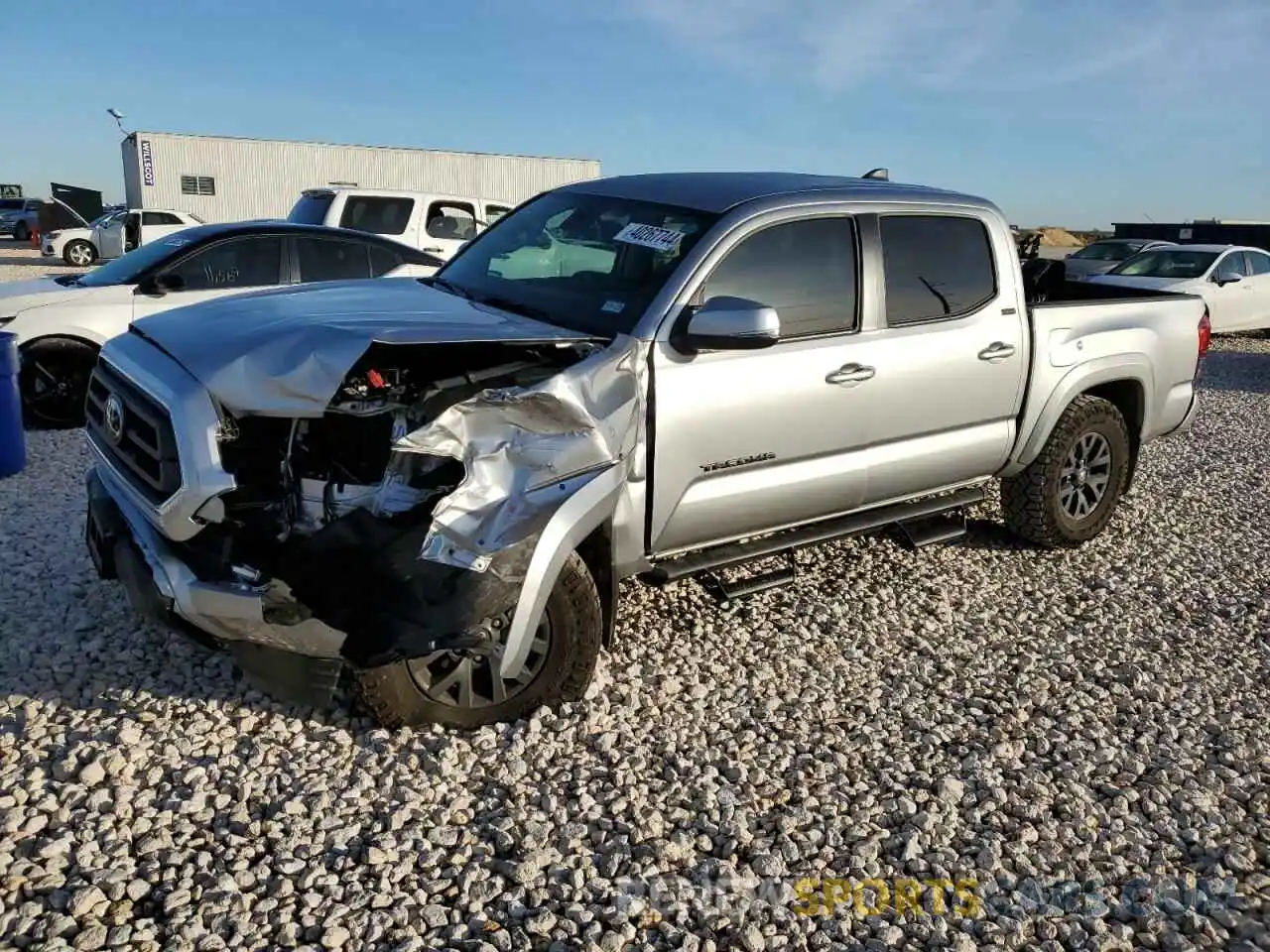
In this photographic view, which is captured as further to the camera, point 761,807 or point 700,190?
point 700,190

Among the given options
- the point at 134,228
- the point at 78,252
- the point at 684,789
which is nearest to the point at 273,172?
the point at 78,252

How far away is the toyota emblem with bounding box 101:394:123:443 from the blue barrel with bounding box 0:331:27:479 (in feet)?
10.8

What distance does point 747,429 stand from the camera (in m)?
3.93

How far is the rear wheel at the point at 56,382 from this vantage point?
7.22 metres

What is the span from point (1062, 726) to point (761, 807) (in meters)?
1.42

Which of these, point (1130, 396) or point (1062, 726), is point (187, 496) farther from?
point (1130, 396)

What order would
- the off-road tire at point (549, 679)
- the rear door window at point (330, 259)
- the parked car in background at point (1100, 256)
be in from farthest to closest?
the parked car in background at point (1100, 256) → the rear door window at point (330, 259) → the off-road tire at point (549, 679)

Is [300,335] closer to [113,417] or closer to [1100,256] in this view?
[113,417]

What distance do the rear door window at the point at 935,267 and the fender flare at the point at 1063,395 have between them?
2.39 ft

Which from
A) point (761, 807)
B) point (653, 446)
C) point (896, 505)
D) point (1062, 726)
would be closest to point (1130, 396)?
point (896, 505)

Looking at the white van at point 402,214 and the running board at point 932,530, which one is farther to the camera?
the white van at point 402,214

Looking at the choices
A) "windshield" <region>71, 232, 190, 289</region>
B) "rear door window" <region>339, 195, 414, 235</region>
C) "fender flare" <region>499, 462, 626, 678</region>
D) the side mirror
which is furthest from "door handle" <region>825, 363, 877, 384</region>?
"rear door window" <region>339, 195, 414, 235</region>

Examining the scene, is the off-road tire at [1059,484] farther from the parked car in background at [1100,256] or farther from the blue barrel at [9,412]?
the parked car in background at [1100,256]

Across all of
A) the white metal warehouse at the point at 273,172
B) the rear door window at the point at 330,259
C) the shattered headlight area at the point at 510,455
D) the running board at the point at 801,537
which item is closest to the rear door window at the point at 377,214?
the rear door window at the point at 330,259
